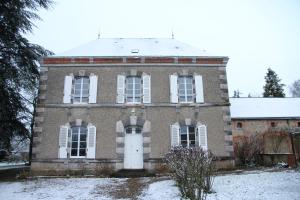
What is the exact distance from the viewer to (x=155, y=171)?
1317cm

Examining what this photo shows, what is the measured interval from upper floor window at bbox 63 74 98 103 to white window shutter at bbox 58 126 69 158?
145cm

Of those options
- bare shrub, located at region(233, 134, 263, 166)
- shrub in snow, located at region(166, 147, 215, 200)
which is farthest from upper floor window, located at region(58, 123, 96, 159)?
bare shrub, located at region(233, 134, 263, 166)

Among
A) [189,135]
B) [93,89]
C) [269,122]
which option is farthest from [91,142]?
[269,122]

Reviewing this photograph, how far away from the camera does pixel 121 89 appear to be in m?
14.3

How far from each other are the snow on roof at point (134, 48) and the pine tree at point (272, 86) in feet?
65.9

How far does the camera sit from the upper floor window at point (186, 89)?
14.2 meters

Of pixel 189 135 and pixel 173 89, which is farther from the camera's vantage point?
pixel 173 89

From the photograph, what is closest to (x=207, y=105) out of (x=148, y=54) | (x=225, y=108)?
(x=225, y=108)

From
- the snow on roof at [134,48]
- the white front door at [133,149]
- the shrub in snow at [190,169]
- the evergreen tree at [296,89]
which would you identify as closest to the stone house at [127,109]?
the white front door at [133,149]

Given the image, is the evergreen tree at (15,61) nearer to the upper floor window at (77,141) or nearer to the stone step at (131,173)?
the upper floor window at (77,141)

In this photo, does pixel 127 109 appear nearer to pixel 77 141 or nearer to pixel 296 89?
pixel 77 141

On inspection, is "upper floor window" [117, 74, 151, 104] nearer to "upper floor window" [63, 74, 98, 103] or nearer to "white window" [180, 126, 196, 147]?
"upper floor window" [63, 74, 98, 103]

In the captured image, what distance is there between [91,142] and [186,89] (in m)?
5.39

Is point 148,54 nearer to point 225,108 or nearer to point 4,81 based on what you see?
point 225,108
